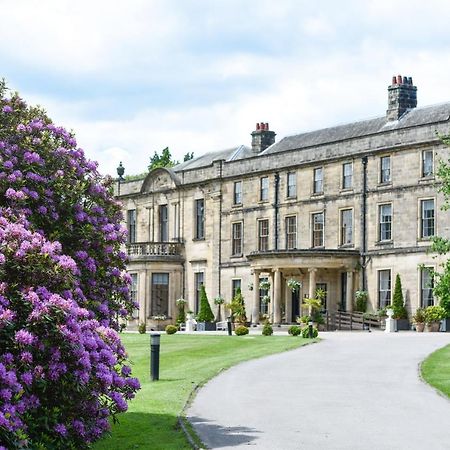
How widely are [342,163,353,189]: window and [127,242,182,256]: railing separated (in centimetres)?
1458

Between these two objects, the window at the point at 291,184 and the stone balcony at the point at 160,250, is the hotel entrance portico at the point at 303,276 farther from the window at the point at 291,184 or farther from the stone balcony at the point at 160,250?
the stone balcony at the point at 160,250

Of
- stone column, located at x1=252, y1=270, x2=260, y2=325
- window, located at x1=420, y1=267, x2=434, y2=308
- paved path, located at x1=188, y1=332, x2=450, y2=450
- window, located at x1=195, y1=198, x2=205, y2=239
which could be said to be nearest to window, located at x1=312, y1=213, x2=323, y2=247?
stone column, located at x1=252, y1=270, x2=260, y2=325

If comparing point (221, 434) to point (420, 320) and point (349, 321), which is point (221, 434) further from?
point (349, 321)

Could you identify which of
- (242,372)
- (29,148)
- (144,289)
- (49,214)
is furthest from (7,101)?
(144,289)

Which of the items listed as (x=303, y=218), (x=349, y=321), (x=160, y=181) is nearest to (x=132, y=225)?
(x=160, y=181)

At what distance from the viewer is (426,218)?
4956 cm

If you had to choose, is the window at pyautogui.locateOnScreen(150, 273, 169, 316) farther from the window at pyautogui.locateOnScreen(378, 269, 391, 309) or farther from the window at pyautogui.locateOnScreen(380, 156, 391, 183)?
the window at pyautogui.locateOnScreen(380, 156, 391, 183)

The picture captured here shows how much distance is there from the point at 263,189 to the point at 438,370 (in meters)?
33.7

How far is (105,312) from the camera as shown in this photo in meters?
16.6

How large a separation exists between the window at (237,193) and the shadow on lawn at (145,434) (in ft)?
140

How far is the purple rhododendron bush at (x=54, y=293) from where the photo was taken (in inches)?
494

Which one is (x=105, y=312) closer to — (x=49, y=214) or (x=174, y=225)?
(x=49, y=214)

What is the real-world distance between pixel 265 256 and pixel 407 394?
32920 millimetres

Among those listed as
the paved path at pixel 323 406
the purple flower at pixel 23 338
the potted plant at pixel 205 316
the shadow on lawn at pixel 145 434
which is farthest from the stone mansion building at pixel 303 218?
the purple flower at pixel 23 338
